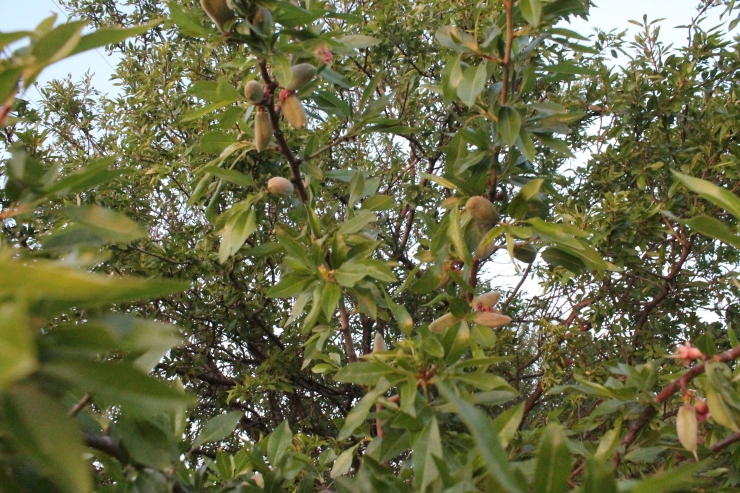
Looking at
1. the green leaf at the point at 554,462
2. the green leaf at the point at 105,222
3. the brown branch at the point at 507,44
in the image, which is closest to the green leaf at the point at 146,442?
the green leaf at the point at 105,222

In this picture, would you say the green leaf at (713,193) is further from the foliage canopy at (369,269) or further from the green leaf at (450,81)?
the green leaf at (450,81)

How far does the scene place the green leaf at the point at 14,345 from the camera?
0.36 m

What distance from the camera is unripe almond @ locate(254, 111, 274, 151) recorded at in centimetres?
137

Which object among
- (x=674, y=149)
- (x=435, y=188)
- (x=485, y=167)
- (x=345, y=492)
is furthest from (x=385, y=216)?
(x=345, y=492)

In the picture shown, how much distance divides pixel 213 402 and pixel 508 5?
10.2 ft

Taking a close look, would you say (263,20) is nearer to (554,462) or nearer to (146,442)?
(146,442)

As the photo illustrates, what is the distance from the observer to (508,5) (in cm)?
132

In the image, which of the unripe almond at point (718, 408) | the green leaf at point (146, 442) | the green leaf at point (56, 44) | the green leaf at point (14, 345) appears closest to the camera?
the green leaf at point (14, 345)

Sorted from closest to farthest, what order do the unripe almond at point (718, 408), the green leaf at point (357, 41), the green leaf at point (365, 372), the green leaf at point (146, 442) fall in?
the green leaf at point (146, 442) < the unripe almond at point (718, 408) < the green leaf at point (365, 372) < the green leaf at point (357, 41)

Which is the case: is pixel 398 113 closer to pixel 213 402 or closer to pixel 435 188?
pixel 435 188

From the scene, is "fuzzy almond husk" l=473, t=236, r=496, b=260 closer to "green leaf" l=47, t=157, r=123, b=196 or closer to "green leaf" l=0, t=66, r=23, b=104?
"green leaf" l=47, t=157, r=123, b=196

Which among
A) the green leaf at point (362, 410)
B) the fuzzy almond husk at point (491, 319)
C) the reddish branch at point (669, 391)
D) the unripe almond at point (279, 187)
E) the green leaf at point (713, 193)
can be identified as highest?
the unripe almond at point (279, 187)

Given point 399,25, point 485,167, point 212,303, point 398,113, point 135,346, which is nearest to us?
point 135,346

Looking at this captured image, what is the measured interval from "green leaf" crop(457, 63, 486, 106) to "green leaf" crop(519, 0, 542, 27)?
13 centimetres
